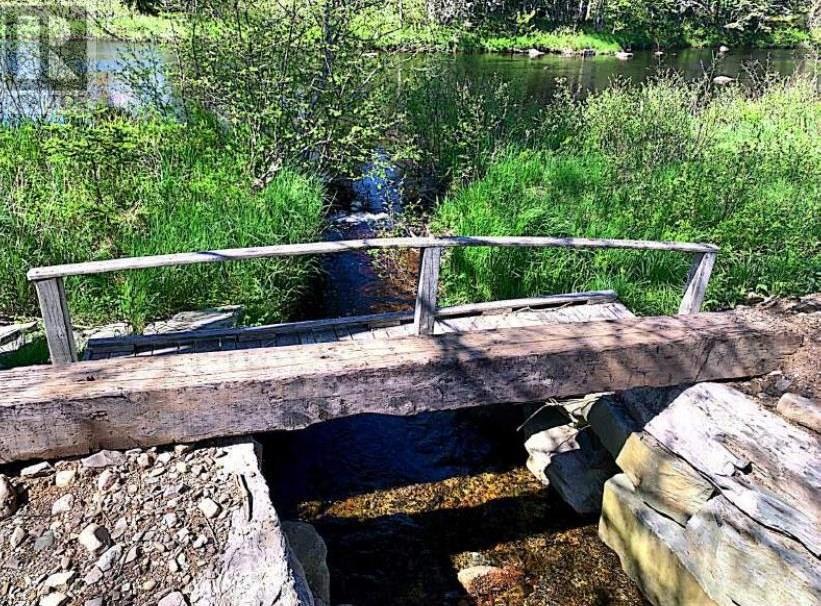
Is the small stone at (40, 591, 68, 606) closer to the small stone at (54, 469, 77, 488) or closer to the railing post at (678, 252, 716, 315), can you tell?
the small stone at (54, 469, 77, 488)

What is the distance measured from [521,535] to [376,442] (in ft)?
4.79

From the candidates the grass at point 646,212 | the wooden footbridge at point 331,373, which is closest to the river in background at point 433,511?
the wooden footbridge at point 331,373

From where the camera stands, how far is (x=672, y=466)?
391 cm

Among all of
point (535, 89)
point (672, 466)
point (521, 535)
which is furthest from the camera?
point (535, 89)

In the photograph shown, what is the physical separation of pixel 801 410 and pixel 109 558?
3.47m

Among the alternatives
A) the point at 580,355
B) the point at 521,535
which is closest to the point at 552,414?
the point at 521,535

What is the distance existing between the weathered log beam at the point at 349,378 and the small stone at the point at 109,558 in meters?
0.56

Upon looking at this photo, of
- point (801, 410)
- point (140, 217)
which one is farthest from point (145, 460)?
point (140, 217)

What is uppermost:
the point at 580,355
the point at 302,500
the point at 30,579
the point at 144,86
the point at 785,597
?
the point at 144,86

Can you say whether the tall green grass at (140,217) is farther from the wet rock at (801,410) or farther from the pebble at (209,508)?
the wet rock at (801,410)

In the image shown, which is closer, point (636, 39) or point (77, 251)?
point (77, 251)

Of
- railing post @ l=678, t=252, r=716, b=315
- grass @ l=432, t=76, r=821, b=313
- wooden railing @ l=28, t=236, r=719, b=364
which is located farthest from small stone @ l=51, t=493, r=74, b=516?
grass @ l=432, t=76, r=821, b=313

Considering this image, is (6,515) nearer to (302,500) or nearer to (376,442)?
(302,500)

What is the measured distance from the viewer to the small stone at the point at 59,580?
250 cm
